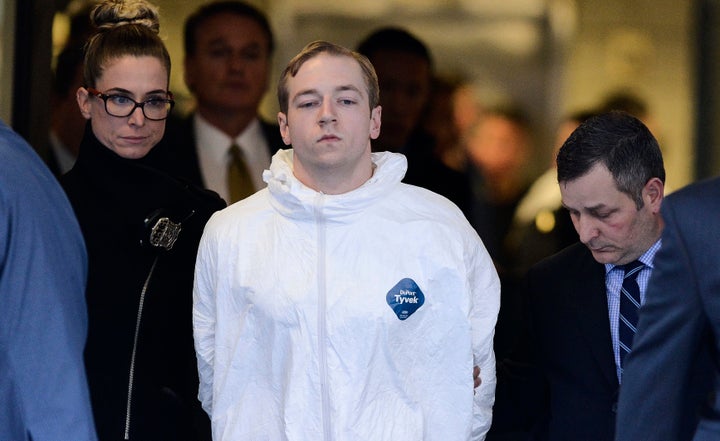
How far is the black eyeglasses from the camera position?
3.54 metres

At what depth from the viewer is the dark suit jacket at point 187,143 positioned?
16.3ft

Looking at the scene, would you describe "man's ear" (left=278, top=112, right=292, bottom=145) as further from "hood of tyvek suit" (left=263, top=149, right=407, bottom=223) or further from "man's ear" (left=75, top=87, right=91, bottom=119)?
"man's ear" (left=75, top=87, right=91, bottom=119)

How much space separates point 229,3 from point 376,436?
250 cm

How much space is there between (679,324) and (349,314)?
95cm

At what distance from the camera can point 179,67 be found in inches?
196

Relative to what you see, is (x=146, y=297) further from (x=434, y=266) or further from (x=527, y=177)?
(x=527, y=177)

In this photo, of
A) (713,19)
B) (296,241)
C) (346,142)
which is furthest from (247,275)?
(713,19)

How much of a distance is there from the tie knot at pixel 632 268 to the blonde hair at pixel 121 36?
55.6 inches

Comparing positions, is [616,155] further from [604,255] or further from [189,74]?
[189,74]

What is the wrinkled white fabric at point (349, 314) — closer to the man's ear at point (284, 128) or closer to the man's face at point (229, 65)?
the man's ear at point (284, 128)

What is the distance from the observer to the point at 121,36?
3598 millimetres

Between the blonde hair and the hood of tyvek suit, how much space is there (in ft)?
2.01

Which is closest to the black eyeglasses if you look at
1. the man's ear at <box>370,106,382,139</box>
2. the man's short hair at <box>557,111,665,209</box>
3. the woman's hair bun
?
the woman's hair bun

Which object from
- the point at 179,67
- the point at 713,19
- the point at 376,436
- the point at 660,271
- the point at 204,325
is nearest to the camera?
the point at 660,271
